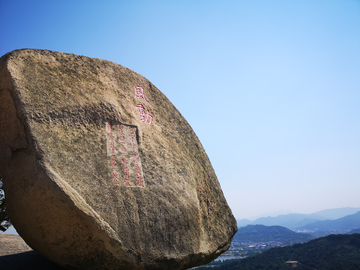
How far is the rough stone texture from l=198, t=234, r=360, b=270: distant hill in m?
17.9

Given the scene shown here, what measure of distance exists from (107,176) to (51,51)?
2.32 metres

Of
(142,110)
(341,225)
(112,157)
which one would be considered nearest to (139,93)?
(142,110)

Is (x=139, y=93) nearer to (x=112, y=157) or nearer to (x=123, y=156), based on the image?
(x=123, y=156)

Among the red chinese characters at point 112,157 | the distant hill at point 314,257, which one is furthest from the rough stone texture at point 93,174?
the distant hill at point 314,257

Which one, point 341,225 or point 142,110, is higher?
point 142,110

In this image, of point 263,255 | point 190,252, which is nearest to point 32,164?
point 190,252

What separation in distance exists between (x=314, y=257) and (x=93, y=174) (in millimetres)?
23301

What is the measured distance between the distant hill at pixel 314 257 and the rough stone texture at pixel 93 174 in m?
17.9

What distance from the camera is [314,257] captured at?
70.7ft

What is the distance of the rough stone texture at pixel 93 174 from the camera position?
346 centimetres

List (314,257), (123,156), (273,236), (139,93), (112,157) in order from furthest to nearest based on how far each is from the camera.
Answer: (273,236)
(314,257)
(139,93)
(123,156)
(112,157)

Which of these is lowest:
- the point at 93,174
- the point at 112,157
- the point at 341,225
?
the point at 341,225

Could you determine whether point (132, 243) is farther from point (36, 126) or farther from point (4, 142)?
point (4, 142)

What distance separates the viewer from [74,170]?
12.0ft
